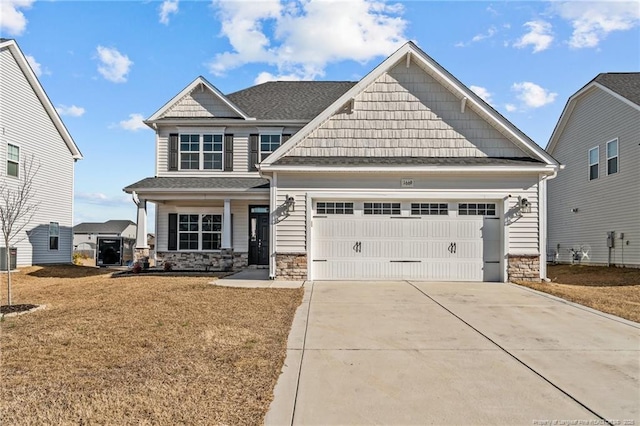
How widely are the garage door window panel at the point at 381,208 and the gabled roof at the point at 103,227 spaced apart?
46.3m

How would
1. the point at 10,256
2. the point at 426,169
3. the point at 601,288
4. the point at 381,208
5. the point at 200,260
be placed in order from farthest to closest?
the point at 200,260, the point at 10,256, the point at 381,208, the point at 426,169, the point at 601,288

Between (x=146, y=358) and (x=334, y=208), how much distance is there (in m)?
7.97

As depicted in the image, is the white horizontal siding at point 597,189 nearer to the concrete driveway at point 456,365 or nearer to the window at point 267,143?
the concrete driveway at point 456,365

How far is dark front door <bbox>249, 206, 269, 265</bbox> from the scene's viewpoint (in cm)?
1767

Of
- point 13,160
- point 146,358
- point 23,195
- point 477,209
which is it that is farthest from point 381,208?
point 13,160

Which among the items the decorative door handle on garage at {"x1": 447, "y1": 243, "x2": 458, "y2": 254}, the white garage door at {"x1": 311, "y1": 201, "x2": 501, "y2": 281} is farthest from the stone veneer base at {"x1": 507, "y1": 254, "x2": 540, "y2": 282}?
the decorative door handle on garage at {"x1": 447, "y1": 243, "x2": 458, "y2": 254}

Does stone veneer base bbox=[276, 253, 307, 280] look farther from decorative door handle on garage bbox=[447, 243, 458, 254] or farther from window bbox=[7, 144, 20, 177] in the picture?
window bbox=[7, 144, 20, 177]

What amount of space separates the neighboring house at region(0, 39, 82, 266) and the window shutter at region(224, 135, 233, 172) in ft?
24.3

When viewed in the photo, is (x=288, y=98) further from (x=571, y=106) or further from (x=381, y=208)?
(x=571, y=106)

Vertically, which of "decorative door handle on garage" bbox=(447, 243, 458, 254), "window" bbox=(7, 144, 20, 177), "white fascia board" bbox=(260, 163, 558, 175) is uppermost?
"window" bbox=(7, 144, 20, 177)

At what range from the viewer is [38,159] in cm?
1928

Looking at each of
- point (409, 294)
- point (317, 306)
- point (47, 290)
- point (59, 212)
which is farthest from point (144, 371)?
point (59, 212)

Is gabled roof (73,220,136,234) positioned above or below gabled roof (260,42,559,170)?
below

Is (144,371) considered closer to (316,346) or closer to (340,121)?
(316,346)
